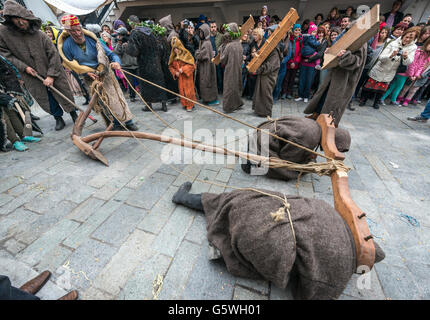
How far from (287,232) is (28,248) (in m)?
2.36

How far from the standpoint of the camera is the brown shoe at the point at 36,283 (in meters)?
1.34

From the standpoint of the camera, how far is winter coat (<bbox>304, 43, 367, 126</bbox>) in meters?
2.93

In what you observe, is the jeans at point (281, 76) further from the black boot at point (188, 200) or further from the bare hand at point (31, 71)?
the bare hand at point (31, 71)

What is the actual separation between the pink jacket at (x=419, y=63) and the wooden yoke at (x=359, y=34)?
12.6 ft

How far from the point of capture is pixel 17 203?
2176 mm

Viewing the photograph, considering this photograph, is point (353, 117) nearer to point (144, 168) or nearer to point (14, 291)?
point (144, 168)

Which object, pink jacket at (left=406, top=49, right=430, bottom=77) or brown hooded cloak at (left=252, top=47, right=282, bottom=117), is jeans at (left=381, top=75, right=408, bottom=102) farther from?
brown hooded cloak at (left=252, top=47, right=282, bottom=117)

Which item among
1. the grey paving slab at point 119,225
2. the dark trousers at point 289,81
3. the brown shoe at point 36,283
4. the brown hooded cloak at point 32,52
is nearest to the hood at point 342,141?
the grey paving slab at point 119,225

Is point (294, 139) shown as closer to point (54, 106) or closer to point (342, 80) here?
point (342, 80)

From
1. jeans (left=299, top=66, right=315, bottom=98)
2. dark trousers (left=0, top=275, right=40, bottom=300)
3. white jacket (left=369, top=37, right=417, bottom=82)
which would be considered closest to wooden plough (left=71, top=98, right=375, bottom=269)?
dark trousers (left=0, top=275, right=40, bottom=300)

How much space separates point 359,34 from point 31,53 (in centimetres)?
576

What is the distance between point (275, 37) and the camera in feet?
12.1

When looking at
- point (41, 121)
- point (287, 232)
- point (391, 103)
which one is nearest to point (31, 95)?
point (41, 121)

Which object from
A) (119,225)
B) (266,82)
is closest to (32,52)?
(119,225)
